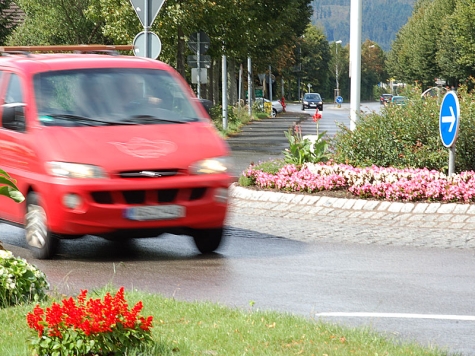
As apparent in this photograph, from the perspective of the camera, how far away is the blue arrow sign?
14110 millimetres

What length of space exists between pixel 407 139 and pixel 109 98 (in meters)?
6.81

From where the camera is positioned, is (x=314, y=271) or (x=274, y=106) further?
(x=274, y=106)

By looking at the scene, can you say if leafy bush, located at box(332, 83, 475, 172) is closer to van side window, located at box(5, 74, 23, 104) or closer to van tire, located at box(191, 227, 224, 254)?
van tire, located at box(191, 227, 224, 254)

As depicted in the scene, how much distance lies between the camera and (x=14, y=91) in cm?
1098

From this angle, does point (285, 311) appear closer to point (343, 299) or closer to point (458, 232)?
point (343, 299)

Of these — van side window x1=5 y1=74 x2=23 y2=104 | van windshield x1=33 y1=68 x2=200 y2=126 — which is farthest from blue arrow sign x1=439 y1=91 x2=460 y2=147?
van side window x1=5 y1=74 x2=23 y2=104

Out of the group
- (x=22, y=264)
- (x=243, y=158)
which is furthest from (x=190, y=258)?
(x=243, y=158)

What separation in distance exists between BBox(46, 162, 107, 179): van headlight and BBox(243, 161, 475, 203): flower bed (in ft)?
17.6

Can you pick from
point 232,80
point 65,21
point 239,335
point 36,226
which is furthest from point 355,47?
point 232,80

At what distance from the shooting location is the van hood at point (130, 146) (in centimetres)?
975

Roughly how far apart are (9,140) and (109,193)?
164 cm

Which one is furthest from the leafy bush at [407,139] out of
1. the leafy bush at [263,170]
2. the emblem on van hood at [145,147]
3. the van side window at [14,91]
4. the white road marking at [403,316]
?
the white road marking at [403,316]

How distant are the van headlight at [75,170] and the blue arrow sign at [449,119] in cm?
588

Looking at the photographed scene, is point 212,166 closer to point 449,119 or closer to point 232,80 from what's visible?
point 449,119
